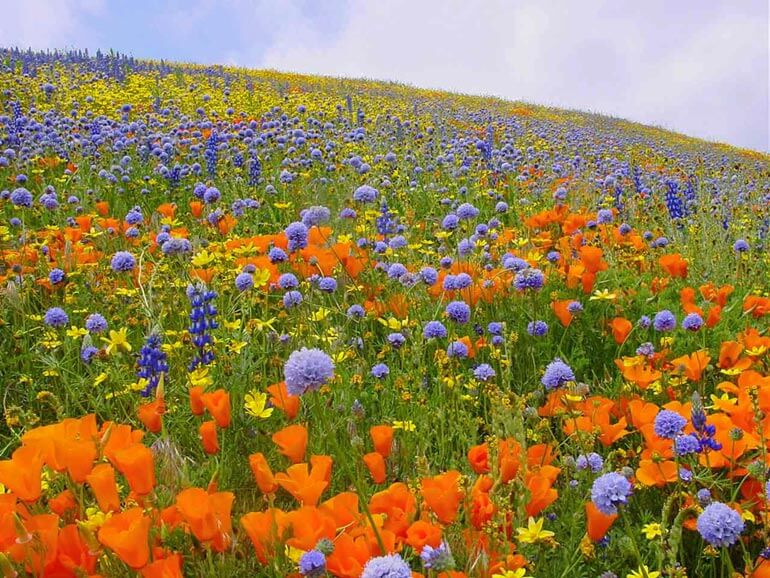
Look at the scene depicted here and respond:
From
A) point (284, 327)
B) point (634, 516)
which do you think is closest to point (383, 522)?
point (634, 516)

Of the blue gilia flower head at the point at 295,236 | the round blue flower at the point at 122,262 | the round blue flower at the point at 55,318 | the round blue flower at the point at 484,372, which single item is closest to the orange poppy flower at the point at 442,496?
the round blue flower at the point at 484,372

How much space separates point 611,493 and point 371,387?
143cm

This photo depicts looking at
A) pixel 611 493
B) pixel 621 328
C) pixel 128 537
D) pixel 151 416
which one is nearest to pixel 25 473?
pixel 128 537

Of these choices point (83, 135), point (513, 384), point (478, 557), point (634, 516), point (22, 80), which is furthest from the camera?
point (22, 80)

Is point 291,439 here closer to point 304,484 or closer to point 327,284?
point 304,484

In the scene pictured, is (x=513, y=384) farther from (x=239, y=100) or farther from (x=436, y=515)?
(x=239, y=100)

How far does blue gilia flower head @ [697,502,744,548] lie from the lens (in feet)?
4.76

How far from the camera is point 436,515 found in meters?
1.64

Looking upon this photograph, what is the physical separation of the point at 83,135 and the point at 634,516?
7.23 metres

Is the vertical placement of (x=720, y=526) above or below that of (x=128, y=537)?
above

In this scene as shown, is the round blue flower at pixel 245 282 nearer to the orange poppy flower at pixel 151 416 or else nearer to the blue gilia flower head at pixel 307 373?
the orange poppy flower at pixel 151 416

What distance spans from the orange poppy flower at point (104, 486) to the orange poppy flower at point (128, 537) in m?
0.17

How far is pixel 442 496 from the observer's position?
1.58 metres

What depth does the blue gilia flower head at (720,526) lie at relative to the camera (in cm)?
145
